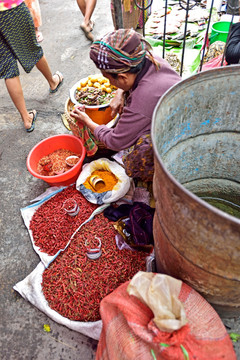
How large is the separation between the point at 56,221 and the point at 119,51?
1573 mm

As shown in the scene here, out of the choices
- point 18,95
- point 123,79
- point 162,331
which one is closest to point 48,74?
point 18,95

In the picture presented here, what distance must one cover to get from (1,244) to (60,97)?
7.99ft

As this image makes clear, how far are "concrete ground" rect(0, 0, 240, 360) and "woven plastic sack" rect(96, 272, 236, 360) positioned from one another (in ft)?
2.28

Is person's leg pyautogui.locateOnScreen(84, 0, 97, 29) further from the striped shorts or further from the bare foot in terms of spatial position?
the bare foot

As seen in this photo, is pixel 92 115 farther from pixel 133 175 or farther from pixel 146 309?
pixel 146 309

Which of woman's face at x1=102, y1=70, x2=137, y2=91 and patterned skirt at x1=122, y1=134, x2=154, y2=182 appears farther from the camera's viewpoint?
patterned skirt at x1=122, y1=134, x2=154, y2=182

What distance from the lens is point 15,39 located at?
118 inches

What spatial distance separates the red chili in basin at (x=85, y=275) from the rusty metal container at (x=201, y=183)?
47 cm

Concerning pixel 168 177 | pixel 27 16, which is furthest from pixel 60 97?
pixel 168 177

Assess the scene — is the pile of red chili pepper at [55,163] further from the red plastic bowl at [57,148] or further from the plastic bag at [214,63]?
the plastic bag at [214,63]

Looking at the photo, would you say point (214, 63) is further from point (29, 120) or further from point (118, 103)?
point (29, 120)

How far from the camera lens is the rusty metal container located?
1.05 m

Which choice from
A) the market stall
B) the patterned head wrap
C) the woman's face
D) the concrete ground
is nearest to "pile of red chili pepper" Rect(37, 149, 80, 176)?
the concrete ground

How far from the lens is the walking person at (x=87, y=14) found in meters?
4.93
